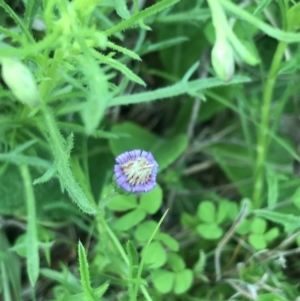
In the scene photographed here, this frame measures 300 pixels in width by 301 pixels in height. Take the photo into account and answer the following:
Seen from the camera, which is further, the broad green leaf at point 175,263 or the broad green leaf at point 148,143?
the broad green leaf at point 148,143

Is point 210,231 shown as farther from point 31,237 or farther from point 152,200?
point 31,237

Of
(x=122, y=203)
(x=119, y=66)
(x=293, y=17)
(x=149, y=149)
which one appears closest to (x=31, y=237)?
(x=122, y=203)

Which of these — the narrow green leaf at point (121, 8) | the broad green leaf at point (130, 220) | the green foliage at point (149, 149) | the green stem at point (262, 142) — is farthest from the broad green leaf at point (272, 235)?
the narrow green leaf at point (121, 8)

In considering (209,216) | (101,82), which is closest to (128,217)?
(209,216)

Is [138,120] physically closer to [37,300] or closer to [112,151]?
[112,151]

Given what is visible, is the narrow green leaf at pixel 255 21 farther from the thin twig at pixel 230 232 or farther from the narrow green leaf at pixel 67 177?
the thin twig at pixel 230 232

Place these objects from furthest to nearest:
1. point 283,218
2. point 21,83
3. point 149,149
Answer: point 149,149 < point 283,218 < point 21,83
